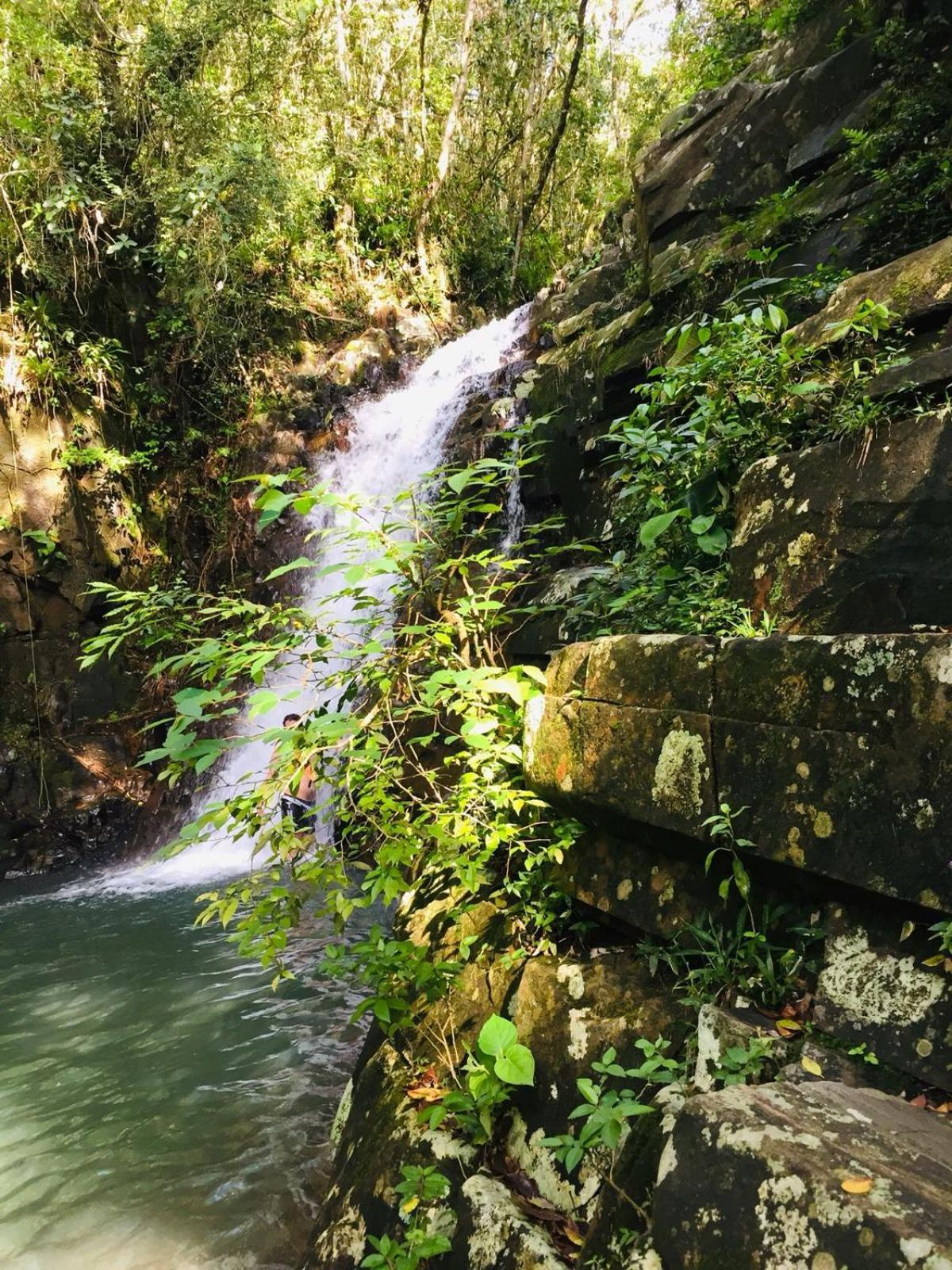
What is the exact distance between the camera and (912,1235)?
1098mm

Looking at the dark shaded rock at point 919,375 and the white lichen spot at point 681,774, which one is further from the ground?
the dark shaded rock at point 919,375

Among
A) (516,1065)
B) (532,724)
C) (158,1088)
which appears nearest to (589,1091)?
(516,1065)

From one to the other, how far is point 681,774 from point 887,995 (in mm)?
743

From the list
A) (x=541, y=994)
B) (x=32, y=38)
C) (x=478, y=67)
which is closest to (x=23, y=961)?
(x=541, y=994)

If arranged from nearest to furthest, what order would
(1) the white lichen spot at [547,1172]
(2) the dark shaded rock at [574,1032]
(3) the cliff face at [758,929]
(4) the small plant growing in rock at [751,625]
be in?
(3) the cliff face at [758,929]
(1) the white lichen spot at [547,1172]
(2) the dark shaded rock at [574,1032]
(4) the small plant growing in rock at [751,625]

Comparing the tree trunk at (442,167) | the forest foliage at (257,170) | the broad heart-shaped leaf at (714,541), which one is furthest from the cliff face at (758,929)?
the tree trunk at (442,167)

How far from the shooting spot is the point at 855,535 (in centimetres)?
271

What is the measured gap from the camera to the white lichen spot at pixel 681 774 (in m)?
2.16

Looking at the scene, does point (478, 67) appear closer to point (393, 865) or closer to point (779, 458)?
point (779, 458)

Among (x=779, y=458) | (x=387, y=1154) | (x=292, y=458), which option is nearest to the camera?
(x=387, y=1154)

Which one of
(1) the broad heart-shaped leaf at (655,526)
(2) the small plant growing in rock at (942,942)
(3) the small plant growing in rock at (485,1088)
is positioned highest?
(1) the broad heart-shaped leaf at (655,526)

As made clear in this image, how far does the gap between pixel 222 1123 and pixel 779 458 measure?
4.21m

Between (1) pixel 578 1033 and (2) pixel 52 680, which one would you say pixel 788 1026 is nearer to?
(1) pixel 578 1033

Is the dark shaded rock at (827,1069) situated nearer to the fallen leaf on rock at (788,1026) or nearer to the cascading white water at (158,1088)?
the fallen leaf on rock at (788,1026)
